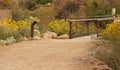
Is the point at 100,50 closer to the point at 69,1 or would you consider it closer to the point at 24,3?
the point at 69,1

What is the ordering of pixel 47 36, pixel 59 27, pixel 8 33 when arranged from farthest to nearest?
pixel 59 27
pixel 47 36
pixel 8 33

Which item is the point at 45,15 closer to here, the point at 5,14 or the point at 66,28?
the point at 66,28

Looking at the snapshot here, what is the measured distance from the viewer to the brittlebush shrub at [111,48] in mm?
10008

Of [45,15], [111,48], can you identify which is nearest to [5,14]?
[45,15]

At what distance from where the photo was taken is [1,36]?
54.3 ft

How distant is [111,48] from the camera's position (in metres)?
10.4

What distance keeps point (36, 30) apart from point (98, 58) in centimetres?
958

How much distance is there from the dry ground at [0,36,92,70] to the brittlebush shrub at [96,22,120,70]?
620mm

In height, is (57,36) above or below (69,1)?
below

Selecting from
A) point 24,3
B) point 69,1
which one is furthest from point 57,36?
point 24,3

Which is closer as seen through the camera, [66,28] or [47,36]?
[47,36]

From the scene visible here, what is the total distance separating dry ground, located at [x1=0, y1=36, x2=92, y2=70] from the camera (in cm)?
1080

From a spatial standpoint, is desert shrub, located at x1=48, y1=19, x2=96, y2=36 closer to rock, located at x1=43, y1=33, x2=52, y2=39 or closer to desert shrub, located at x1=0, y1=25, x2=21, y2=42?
rock, located at x1=43, y1=33, x2=52, y2=39

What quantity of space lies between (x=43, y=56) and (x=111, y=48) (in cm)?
292
